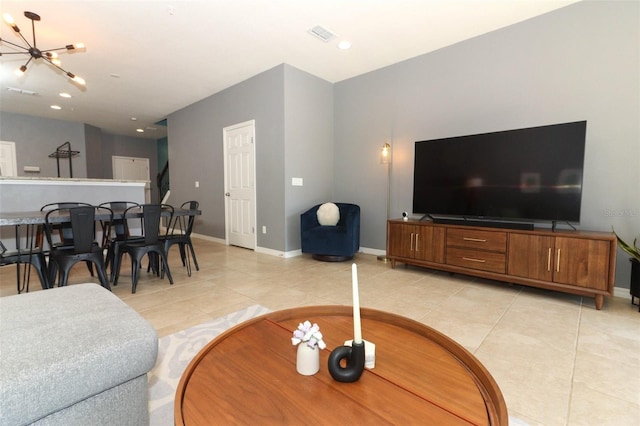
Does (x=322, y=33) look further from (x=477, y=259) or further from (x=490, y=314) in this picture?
(x=490, y=314)

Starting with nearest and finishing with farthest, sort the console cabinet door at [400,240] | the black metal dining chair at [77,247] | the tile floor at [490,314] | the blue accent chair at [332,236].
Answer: the tile floor at [490,314] < the black metal dining chair at [77,247] < the console cabinet door at [400,240] < the blue accent chair at [332,236]

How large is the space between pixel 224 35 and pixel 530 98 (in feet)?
11.5

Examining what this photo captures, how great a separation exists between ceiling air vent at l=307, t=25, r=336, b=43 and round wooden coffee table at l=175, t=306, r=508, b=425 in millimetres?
3339

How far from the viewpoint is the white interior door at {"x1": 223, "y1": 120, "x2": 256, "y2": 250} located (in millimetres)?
4910

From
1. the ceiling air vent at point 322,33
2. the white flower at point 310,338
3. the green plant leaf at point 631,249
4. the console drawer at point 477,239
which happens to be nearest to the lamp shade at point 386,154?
the console drawer at point 477,239

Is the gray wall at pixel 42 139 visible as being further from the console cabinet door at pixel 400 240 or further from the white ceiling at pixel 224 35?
the console cabinet door at pixel 400 240

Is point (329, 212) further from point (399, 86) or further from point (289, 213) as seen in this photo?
point (399, 86)

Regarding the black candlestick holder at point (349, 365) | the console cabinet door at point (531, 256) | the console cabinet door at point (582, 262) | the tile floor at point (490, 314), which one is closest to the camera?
the black candlestick holder at point (349, 365)

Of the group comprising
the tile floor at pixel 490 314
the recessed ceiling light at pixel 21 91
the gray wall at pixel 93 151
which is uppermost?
the recessed ceiling light at pixel 21 91

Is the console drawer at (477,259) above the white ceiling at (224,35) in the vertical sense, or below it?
below

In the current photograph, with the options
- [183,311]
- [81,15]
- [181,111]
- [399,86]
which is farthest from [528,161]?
[181,111]

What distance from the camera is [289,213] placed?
14.5 ft

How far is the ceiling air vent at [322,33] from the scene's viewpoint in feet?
11.0

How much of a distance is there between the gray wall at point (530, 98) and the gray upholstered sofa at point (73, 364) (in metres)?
3.69
